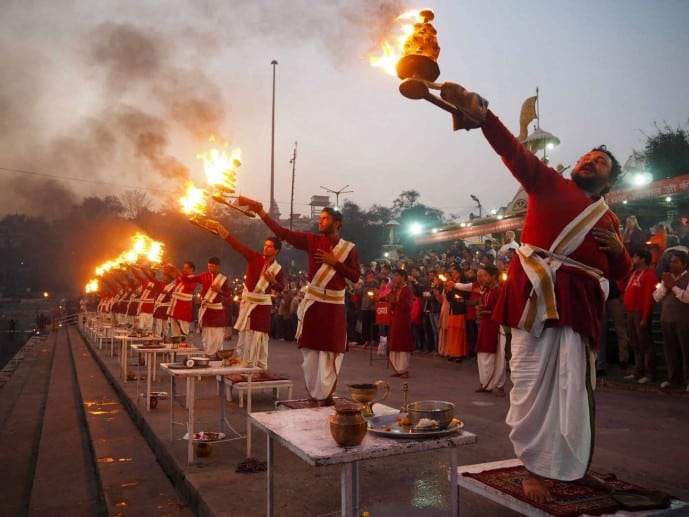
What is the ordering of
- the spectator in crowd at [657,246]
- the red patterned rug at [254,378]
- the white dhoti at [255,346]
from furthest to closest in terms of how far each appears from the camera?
the spectator in crowd at [657,246], the white dhoti at [255,346], the red patterned rug at [254,378]

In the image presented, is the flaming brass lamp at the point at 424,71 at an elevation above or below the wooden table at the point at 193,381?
above

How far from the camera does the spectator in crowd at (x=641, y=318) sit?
9.60 m

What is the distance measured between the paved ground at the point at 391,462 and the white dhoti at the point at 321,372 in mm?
792

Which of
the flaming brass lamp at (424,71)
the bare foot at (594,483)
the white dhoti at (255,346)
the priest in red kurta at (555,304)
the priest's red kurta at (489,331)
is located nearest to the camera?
the flaming brass lamp at (424,71)

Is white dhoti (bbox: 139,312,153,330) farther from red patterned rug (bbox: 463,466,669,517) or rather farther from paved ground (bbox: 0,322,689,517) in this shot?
red patterned rug (bbox: 463,466,669,517)

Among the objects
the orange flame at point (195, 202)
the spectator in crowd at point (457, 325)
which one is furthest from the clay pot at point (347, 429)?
the spectator in crowd at point (457, 325)

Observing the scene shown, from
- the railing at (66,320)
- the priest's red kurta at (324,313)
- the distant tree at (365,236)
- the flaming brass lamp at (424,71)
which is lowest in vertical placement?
the railing at (66,320)

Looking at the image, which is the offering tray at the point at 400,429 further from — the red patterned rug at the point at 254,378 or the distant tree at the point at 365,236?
the distant tree at the point at 365,236

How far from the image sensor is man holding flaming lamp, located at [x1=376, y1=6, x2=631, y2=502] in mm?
3113

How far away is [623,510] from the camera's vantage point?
2.97 metres

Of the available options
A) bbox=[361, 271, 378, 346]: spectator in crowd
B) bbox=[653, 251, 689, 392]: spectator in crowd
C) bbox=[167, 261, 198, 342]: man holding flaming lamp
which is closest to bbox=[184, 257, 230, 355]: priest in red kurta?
bbox=[167, 261, 198, 342]: man holding flaming lamp

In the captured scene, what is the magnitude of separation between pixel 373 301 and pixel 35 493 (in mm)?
12932

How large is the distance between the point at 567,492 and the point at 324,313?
3.51 metres

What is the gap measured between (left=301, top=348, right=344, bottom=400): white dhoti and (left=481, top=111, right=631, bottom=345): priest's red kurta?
10.00 ft
